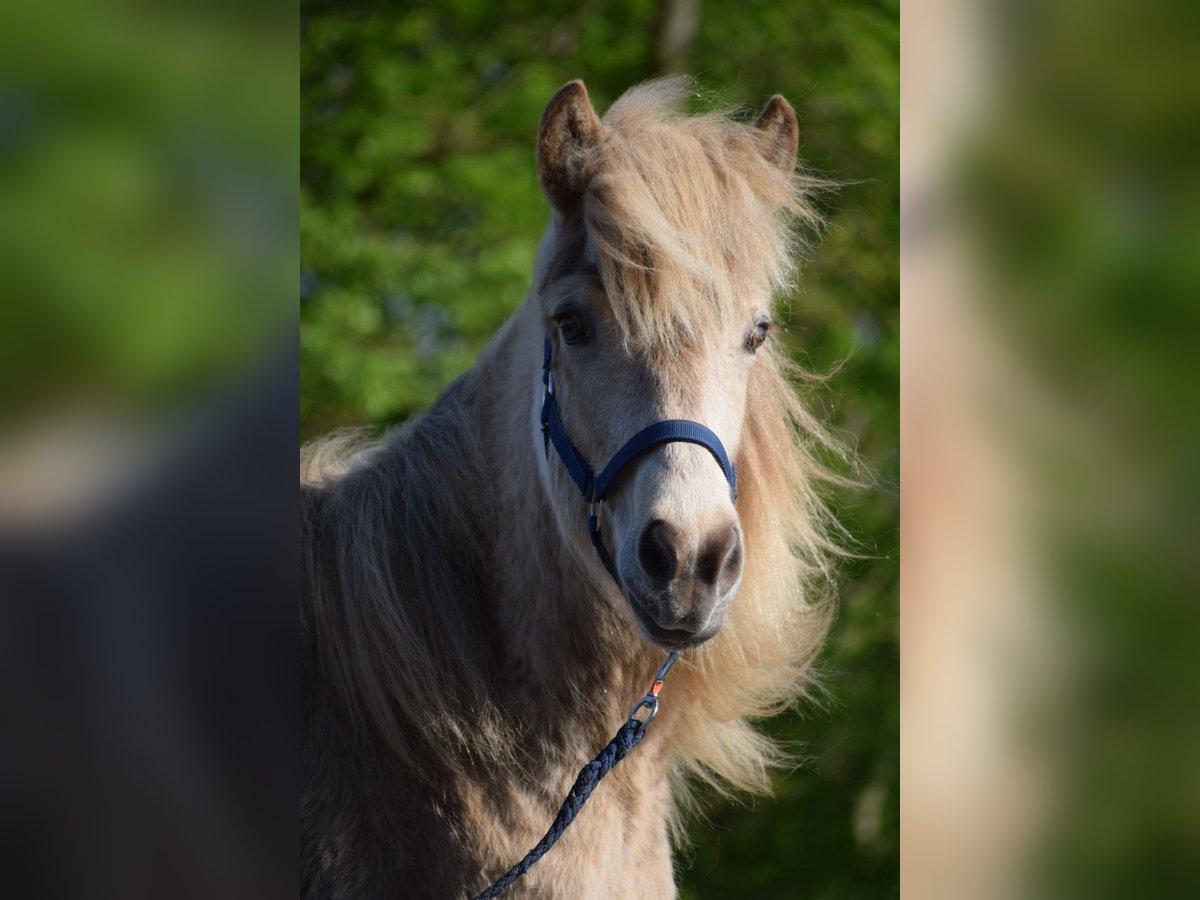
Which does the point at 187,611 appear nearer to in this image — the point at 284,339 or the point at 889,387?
the point at 284,339

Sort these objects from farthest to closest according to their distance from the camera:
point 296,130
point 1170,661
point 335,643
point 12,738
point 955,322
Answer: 1. point 335,643
2. point 955,322
3. point 1170,661
4. point 296,130
5. point 12,738

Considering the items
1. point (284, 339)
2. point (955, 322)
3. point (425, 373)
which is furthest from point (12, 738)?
point (425, 373)

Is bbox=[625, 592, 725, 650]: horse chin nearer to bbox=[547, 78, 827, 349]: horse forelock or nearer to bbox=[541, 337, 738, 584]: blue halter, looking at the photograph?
bbox=[541, 337, 738, 584]: blue halter

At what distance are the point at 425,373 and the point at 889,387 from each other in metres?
1.88

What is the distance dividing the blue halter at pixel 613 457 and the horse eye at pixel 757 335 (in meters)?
0.23

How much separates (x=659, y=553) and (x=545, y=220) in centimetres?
267

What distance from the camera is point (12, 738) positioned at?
816 mm

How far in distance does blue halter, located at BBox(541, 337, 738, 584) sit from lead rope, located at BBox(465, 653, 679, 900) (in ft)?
0.79

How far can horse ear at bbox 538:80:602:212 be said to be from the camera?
62.3 inches

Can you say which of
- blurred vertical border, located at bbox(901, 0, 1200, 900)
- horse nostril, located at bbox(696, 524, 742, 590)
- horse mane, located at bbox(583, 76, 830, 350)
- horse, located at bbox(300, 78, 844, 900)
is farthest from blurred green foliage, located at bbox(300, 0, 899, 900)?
blurred vertical border, located at bbox(901, 0, 1200, 900)

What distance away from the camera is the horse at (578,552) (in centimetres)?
149

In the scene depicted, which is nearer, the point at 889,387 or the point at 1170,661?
the point at 1170,661

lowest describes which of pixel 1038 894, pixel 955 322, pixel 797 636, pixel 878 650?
pixel 878 650

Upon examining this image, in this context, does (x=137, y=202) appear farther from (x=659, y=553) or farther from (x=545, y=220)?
(x=545, y=220)
